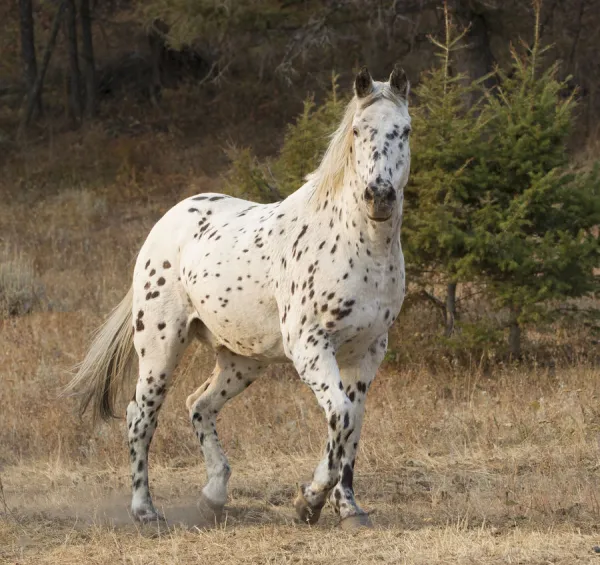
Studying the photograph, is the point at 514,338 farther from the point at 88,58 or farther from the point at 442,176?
the point at 88,58

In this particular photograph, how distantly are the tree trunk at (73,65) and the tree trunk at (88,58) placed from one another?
8.7 inches

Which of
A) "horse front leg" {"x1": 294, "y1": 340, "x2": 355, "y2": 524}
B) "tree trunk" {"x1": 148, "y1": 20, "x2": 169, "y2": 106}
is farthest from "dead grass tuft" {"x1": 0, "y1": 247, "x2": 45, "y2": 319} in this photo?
"tree trunk" {"x1": 148, "y1": 20, "x2": 169, "y2": 106}

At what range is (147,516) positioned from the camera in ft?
19.9

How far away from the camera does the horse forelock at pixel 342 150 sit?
527 centimetres

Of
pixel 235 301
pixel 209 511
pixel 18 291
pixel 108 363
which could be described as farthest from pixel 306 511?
pixel 18 291

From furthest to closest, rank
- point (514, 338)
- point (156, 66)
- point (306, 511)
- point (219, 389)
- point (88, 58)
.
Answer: point (156, 66)
point (88, 58)
point (514, 338)
point (219, 389)
point (306, 511)

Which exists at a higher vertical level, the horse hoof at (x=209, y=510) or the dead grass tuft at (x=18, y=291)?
the horse hoof at (x=209, y=510)

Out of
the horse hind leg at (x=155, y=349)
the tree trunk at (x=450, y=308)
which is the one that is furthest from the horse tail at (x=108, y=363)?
the tree trunk at (x=450, y=308)

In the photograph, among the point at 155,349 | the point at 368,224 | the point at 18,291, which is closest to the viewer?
the point at 368,224

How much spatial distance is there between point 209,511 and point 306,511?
3.03ft

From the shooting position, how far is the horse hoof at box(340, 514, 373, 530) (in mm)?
5352

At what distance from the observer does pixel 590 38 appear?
846 inches

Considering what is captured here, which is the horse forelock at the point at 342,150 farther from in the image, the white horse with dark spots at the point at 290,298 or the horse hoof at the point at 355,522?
the horse hoof at the point at 355,522

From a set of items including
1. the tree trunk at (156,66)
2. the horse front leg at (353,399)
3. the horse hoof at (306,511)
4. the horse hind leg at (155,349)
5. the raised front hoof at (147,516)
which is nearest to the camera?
the horse hoof at (306,511)
